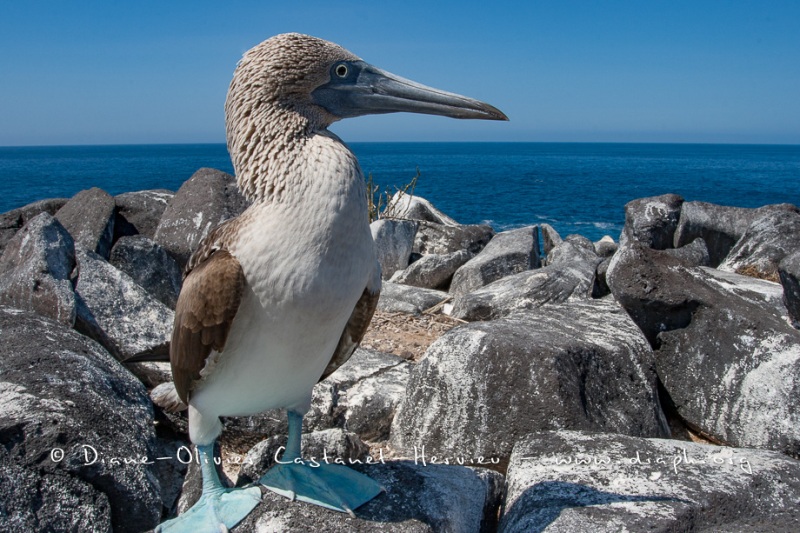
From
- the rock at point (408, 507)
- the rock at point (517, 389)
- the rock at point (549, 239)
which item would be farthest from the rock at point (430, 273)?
A: the rock at point (408, 507)

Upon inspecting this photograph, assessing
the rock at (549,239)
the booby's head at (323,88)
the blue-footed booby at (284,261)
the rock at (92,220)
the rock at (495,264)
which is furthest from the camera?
the rock at (549,239)

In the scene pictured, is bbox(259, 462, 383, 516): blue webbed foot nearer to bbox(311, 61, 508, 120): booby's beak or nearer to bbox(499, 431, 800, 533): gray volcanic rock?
bbox(499, 431, 800, 533): gray volcanic rock

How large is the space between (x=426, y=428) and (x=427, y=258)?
14.6 ft

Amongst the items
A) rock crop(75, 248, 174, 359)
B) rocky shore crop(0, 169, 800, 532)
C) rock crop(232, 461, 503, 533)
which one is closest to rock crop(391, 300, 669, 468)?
rocky shore crop(0, 169, 800, 532)

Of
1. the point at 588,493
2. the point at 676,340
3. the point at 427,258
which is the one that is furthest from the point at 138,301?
the point at 427,258

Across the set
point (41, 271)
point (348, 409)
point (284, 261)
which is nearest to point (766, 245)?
point (348, 409)

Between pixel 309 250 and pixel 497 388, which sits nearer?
pixel 309 250

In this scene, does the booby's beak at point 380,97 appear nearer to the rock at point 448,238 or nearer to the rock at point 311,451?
the rock at point 311,451

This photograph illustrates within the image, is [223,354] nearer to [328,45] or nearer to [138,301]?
[328,45]

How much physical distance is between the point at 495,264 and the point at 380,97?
522 cm

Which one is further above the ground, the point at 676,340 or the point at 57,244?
the point at 57,244

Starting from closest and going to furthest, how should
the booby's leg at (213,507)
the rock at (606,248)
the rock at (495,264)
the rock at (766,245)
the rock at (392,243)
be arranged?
the booby's leg at (213,507) → the rock at (766,245) → the rock at (495,264) → the rock at (392,243) → the rock at (606,248)

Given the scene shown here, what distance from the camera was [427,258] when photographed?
8.04 metres

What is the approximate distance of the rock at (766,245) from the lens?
6.80 meters
